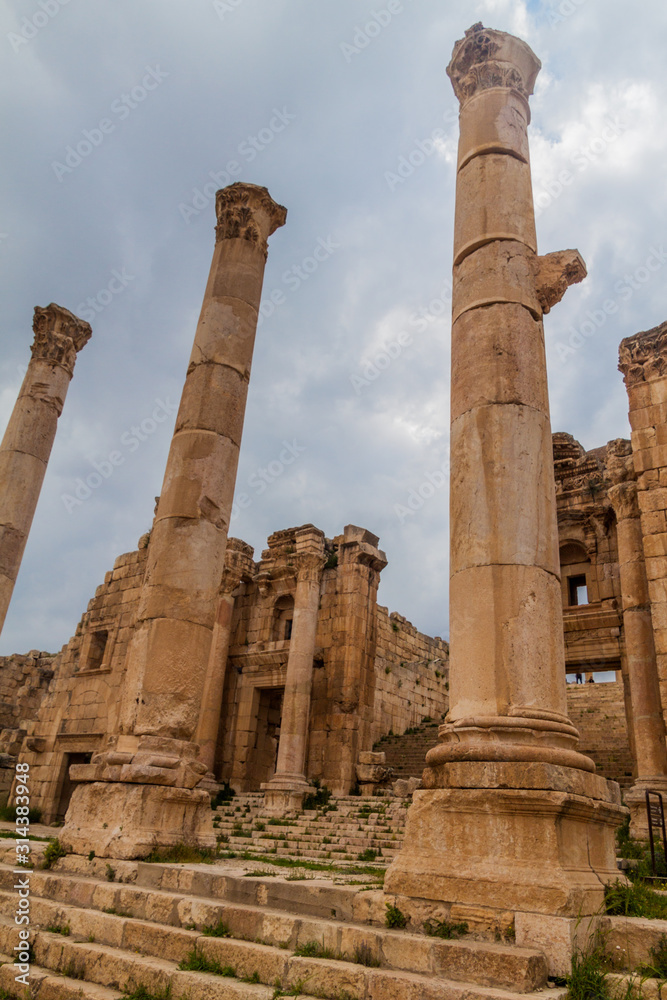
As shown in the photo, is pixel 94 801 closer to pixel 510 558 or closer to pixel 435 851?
pixel 435 851

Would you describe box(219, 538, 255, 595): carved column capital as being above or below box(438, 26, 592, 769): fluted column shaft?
above

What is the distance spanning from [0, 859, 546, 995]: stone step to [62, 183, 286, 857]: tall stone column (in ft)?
2.68

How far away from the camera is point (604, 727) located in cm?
1805

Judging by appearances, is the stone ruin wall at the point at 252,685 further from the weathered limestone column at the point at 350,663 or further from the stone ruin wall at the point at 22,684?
the stone ruin wall at the point at 22,684

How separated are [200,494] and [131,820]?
11.9ft

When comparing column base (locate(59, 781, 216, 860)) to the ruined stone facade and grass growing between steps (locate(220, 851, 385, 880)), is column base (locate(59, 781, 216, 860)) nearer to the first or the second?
grass growing between steps (locate(220, 851, 385, 880))

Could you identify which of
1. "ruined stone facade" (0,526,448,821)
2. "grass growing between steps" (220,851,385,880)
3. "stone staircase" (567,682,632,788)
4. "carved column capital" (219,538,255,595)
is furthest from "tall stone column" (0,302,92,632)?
"stone staircase" (567,682,632,788)

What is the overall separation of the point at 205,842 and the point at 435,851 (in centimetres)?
354

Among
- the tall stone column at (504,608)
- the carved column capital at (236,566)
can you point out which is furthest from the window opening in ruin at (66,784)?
the tall stone column at (504,608)

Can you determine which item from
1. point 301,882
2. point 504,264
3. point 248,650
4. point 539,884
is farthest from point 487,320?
point 248,650

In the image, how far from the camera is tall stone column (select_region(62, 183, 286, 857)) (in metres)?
6.80

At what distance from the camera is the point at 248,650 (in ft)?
70.2

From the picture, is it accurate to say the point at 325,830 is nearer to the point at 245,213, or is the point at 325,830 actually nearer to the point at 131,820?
the point at 131,820

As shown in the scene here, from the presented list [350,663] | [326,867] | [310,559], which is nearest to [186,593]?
[326,867]
